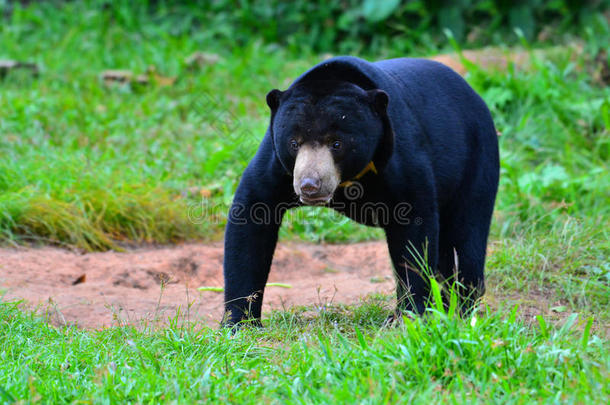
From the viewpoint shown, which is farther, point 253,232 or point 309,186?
point 253,232

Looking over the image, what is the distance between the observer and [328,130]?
3180 millimetres

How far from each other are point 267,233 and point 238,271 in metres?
0.23

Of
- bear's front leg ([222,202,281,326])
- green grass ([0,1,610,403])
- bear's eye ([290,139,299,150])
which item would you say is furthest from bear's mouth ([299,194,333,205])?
green grass ([0,1,610,403])

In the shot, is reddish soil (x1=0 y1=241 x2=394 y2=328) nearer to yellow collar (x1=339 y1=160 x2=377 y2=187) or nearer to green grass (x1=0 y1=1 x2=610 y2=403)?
green grass (x1=0 y1=1 x2=610 y2=403)

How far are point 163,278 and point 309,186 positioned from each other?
1196 millimetres

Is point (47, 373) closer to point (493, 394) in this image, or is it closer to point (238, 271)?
point (238, 271)

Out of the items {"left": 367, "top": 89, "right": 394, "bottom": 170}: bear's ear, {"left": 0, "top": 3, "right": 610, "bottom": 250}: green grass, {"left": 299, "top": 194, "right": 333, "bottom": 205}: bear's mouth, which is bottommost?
{"left": 0, "top": 3, "right": 610, "bottom": 250}: green grass

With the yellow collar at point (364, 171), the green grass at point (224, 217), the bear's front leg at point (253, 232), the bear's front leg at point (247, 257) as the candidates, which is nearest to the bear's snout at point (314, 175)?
the yellow collar at point (364, 171)

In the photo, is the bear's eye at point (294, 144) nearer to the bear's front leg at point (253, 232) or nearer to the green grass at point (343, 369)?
the bear's front leg at point (253, 232)

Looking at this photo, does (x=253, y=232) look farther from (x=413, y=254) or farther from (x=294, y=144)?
(x=413, y=254)

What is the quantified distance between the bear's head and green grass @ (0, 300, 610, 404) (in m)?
0.67

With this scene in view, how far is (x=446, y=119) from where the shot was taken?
383 centimetres

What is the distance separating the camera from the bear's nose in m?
3.07

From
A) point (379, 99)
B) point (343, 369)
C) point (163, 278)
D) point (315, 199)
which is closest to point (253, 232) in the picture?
point (315, 199)
